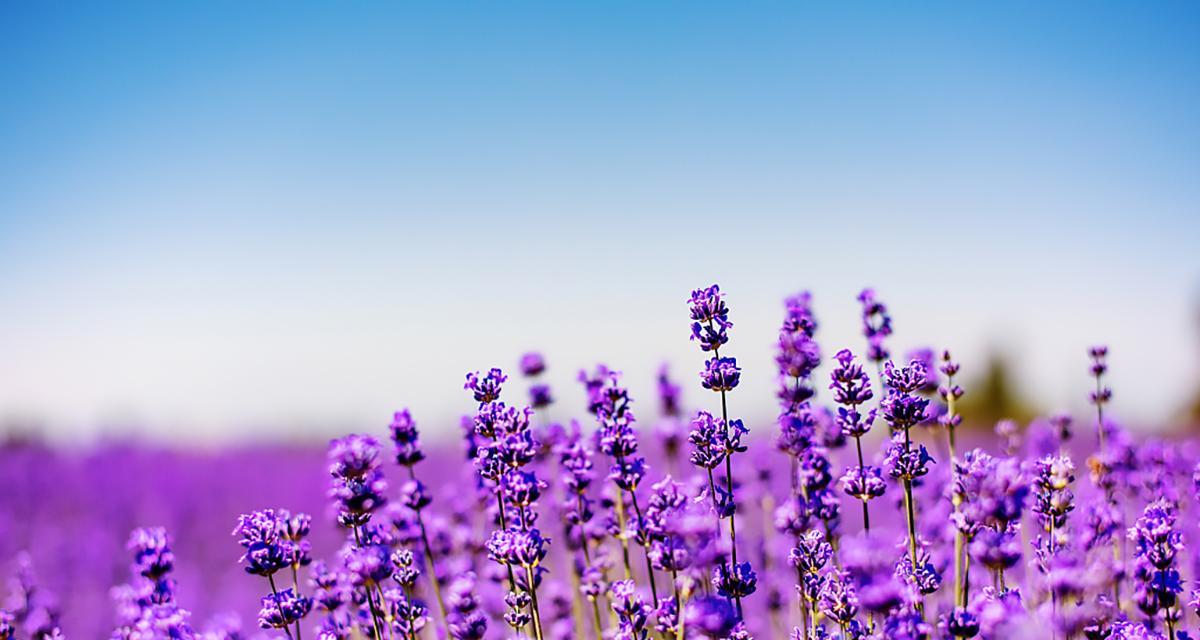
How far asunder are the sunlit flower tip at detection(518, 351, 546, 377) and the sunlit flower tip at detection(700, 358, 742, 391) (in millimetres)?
1272

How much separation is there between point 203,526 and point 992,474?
37.6ft

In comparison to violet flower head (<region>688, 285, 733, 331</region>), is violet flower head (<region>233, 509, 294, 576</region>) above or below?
below

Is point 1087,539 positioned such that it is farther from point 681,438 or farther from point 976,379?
point 976,379

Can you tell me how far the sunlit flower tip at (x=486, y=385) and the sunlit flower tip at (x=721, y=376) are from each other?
566 mm

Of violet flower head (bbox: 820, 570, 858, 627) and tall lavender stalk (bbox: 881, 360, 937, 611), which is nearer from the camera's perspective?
violet flower head (bbox: 820, 570, 858, 627)

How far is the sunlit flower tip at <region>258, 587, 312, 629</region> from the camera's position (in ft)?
7.85

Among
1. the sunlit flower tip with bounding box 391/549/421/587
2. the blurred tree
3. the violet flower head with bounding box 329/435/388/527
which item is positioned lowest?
the blurred tree

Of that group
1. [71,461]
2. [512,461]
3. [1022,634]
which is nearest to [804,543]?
[512,461]

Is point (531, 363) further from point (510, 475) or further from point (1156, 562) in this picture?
point (1156, 562)

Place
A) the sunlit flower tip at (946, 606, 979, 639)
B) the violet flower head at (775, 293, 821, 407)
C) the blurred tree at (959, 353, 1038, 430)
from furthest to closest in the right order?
the blurred tree at (959, 353, 1038, 430) < the violet flower head at (775, 293, 821, 407) < the sunlit flower tip at (946, 606, 979, 639)

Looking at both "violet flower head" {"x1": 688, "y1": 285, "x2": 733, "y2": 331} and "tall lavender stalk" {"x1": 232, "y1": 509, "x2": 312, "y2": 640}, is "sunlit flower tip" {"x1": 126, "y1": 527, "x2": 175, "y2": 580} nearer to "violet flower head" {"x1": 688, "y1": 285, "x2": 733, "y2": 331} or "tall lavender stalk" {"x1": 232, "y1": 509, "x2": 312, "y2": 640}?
"tall lavender stalk" {"x1": 232, "y1": 509, "x2": 312, "y2": 640}

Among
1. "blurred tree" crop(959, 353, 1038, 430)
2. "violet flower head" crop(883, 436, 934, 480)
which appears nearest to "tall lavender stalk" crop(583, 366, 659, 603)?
"violet flower head" crop(883, 436, 934, 480)

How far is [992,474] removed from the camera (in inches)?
74.2

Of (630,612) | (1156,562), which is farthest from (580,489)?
(1156,562)
